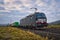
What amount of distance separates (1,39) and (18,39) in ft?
3.97

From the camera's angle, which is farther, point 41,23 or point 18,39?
point 41,23

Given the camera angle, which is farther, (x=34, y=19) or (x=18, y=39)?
(x=34, y=19)

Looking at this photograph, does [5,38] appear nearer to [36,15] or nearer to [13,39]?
[13,39]

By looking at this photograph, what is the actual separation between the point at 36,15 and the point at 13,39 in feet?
102

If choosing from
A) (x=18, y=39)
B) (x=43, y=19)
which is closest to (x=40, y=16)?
(x=43, y=19)

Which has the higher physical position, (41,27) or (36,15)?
(36,15)

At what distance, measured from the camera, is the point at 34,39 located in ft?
48.2

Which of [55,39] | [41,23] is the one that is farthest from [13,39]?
[41,23]

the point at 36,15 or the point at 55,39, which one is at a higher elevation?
the point at 36,15

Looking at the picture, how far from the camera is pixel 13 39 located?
14.0 meters

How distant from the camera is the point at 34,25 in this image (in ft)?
147

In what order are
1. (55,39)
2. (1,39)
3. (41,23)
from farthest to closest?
(41,23) < (55,39) < (1,39)

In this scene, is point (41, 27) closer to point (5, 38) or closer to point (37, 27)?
point (37, 27)

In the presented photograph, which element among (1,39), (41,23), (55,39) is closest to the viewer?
(1,39)
